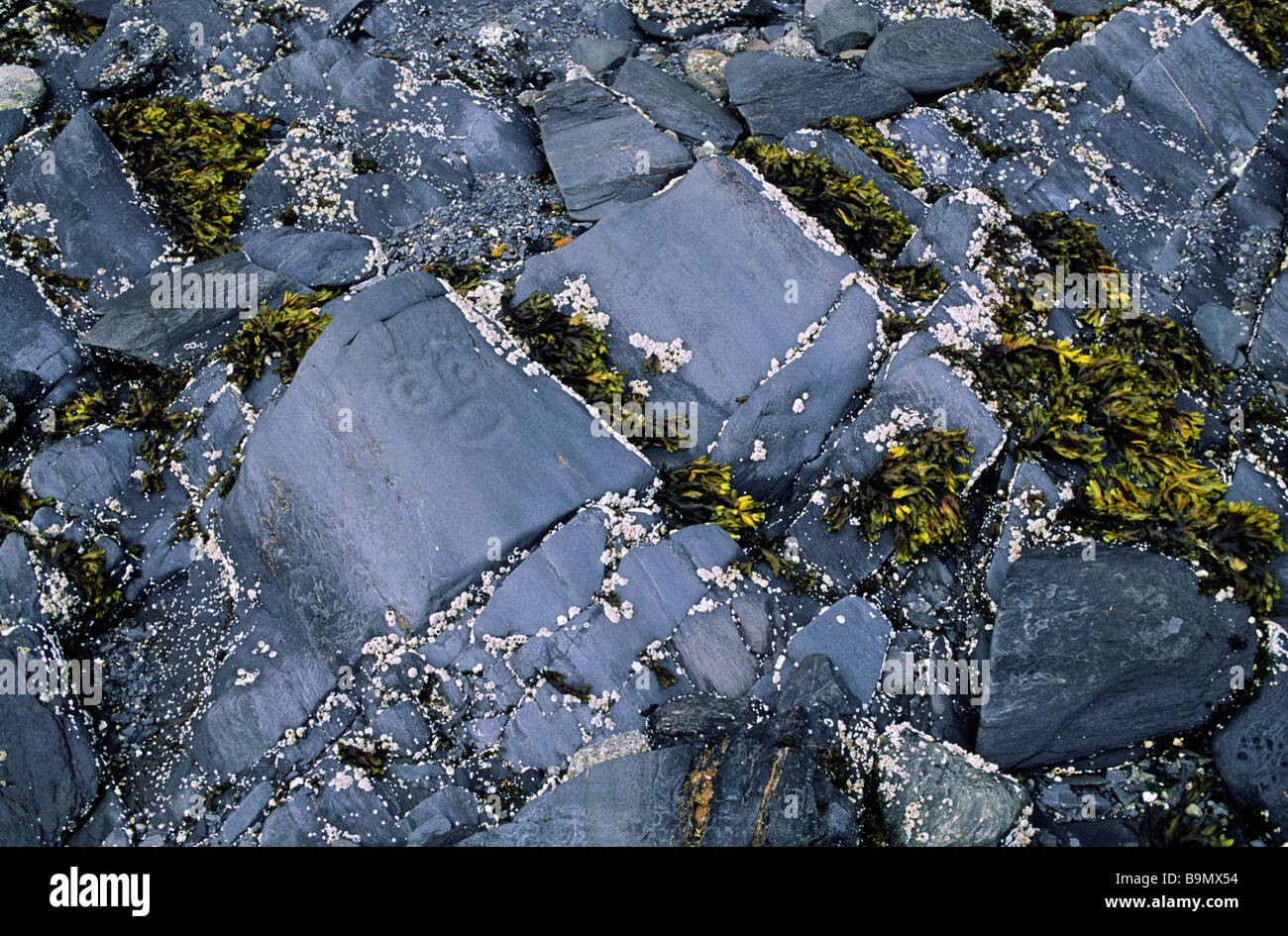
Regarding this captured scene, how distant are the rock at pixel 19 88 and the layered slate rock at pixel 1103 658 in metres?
11.7

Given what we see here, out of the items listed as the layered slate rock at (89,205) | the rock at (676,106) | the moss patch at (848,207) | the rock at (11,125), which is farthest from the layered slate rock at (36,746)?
the moss patch at (848,207)

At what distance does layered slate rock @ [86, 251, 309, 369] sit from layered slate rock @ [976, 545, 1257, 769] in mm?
7488

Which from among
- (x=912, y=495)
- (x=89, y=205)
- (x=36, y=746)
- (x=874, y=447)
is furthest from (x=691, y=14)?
(x=36, y=746)

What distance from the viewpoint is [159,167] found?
8648 mm

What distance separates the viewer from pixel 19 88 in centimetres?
914

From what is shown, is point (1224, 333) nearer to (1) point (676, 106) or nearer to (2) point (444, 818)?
(1) point (676, 106)

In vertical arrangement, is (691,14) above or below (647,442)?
above

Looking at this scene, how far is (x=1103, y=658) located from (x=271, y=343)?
7.86 meters

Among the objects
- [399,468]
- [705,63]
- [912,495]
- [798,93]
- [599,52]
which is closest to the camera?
[399,468]

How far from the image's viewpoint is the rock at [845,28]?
9.97 metres

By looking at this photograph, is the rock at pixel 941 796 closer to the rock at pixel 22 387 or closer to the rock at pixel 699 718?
the rock at pixel 699 718

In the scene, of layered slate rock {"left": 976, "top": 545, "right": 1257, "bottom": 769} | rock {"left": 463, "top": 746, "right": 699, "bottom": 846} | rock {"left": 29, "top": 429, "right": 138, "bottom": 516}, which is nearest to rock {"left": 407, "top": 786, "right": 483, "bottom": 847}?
rock {"left": 463, "top": 746, "right": 699, "bottom": 846}

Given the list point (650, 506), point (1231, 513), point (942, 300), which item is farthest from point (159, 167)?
point (1231, 513)

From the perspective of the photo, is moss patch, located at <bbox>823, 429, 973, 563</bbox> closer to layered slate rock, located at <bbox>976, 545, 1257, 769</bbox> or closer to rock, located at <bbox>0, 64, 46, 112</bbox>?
layered slate rock, located at <bbox>976, 545, 1257, 769</bbox>
